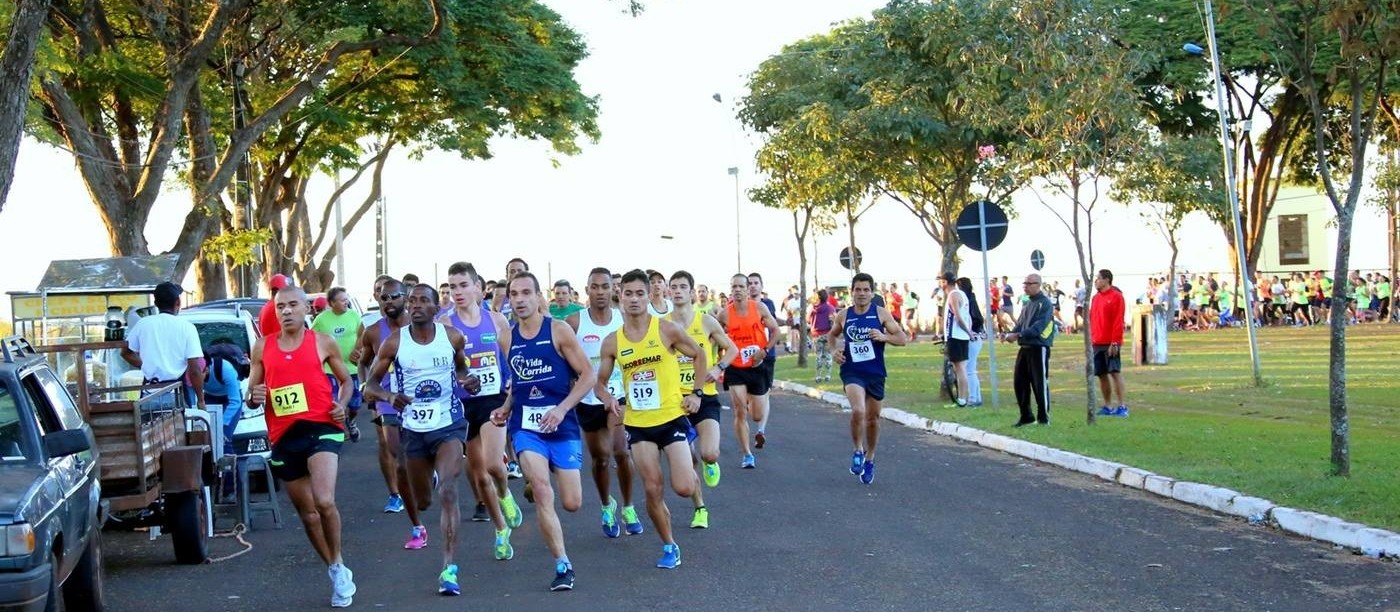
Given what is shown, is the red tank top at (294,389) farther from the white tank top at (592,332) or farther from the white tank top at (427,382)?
the white tank top at (592,332)

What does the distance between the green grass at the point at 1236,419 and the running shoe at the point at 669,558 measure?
4167 mm

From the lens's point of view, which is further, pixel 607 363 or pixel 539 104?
pixel 539 104

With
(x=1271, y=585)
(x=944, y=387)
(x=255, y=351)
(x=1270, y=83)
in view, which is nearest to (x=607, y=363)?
(x=255, y=351)

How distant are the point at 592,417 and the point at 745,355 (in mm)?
3993

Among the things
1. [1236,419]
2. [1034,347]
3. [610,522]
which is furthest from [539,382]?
[1236,419]

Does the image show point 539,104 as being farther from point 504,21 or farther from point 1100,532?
point 1100,532

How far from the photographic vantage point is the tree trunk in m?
13.1

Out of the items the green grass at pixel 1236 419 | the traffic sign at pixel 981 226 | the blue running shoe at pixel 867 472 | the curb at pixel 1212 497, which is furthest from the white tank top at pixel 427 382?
the traffic sign at pixel 981 226

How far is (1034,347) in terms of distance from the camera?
1717cm

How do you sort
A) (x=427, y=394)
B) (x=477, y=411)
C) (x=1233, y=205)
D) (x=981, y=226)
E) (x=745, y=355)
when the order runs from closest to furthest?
(x=427, y=394), (x=477, y=411), (x=745, y=355), (x=981, y=226), (x=1233, y=205)

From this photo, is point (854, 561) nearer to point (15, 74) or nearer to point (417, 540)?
point (417, 540)

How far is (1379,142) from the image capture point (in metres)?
45.7

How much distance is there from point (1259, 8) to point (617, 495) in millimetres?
6604

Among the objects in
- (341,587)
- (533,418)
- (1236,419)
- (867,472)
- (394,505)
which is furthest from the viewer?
(1236,419)
